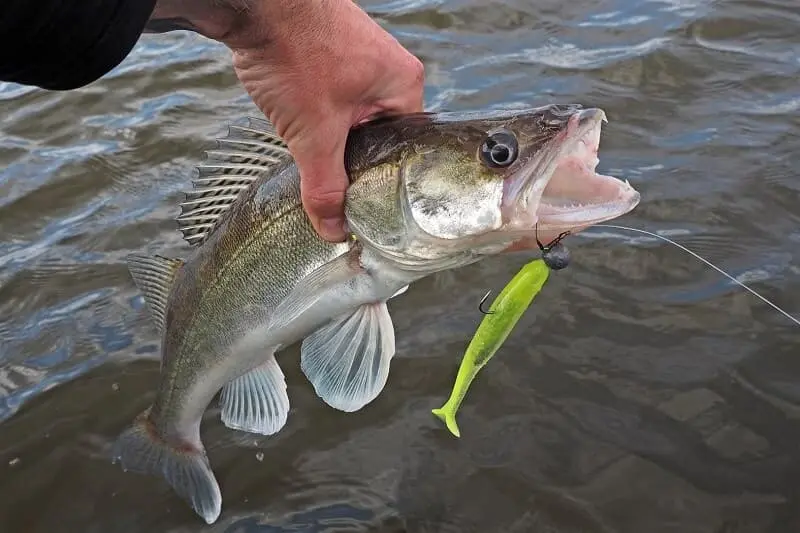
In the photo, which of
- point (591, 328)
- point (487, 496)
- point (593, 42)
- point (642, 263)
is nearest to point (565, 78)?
point (593, 42)

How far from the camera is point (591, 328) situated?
3.26 meters

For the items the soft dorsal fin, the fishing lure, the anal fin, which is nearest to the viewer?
the fishing lure

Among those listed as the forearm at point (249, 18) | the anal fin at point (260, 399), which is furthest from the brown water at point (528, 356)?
the forearm at point (249, 18)

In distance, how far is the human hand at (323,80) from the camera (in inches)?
76.6

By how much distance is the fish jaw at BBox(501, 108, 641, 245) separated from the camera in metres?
1.82

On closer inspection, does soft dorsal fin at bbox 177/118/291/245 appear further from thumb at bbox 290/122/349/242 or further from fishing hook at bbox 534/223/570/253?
fishing hook at bbox 534/223/570/253

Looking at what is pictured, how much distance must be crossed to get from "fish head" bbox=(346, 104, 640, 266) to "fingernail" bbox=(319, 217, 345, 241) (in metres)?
0.04

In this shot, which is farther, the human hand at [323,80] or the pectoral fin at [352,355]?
the pectoral fin at [352,355]

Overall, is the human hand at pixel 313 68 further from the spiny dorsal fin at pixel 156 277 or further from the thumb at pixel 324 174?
the spiny dorsal fin at pixel 156 277

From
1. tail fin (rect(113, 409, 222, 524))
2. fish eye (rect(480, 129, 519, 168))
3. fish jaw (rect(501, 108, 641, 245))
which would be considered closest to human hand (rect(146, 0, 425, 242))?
fish eye (rect(480, 129, 519, 168))

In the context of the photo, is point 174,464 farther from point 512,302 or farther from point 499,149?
point 499,149

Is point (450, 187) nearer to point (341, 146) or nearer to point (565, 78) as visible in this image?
point (341, 146)

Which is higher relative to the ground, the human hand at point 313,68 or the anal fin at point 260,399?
the human hand at point 313,68

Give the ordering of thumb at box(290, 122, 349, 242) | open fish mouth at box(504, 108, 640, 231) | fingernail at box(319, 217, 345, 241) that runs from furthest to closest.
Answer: fingernail at box(319, 217, 345, 241)
thumb at box(290, 122, 349, 242)
open fish mouth at box(504, 108, 640, 231)
